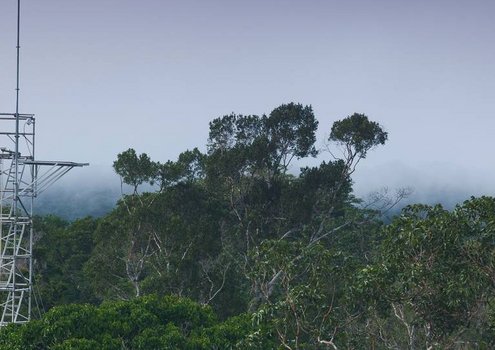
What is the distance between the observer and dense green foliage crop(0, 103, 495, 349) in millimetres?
17328

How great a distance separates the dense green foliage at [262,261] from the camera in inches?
682

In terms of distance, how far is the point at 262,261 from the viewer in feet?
63.8

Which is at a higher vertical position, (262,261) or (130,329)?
(262,261)

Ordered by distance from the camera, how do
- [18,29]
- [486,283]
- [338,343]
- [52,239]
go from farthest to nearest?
[52,239], [18,29], [338,343], [486,283]

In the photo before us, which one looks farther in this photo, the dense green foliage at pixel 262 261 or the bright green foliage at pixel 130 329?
the bright green foliage at pixel 130 329

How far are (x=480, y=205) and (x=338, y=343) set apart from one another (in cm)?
732

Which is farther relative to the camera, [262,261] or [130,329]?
[130,329]

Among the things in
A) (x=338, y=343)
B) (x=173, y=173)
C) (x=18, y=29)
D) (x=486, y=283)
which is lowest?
(x=338, y=343)

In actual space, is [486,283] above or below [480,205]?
below

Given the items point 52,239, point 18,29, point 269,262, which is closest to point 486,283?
point 269,262

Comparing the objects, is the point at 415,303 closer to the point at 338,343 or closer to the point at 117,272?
the point at 338,343

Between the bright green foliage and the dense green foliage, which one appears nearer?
the dense green foliage

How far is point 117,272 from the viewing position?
110 ft

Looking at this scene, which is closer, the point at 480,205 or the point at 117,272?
the point at 480,205
